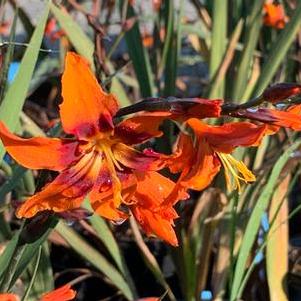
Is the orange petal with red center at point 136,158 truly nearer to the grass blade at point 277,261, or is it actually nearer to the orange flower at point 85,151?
the orange flower at point 85,151

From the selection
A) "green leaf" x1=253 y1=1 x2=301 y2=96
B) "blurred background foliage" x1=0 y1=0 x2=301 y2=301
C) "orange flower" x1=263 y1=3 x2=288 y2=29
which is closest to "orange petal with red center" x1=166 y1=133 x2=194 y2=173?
"blurred background foliage" x1=0 y1=0 x2=301 y2=301

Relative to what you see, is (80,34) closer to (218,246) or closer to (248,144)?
(218,246)

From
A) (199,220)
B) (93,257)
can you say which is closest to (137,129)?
(93,257)

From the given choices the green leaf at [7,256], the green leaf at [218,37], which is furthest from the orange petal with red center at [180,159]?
the green leaf at [218,37]

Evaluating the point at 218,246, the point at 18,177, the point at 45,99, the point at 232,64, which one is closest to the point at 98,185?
the point at 18,177

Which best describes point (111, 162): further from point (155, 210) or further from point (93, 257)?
point (93, 257)

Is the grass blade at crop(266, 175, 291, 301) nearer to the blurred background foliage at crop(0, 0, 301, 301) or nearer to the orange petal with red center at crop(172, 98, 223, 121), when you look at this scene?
the blurred background foliage at crop(0, 0, 301, 301)
